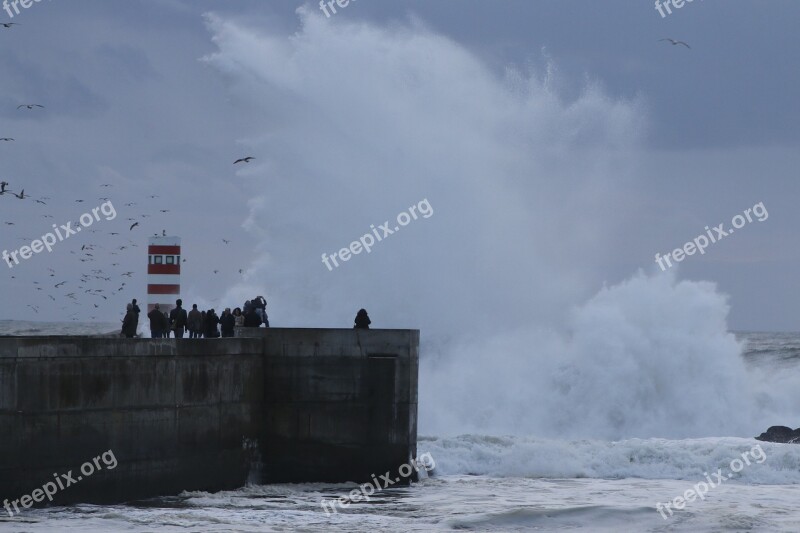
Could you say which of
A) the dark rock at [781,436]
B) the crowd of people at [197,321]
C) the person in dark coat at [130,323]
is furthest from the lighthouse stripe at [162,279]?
the dark rock at [781,436]

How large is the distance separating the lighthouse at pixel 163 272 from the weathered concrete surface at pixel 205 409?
5.08 m

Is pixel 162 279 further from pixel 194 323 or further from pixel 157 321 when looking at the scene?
pixel 157 321

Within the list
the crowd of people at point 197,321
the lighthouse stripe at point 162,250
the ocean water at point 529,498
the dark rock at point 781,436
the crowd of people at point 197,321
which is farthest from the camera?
the dark rock at point 781,436

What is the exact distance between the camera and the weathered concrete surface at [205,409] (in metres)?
13.6

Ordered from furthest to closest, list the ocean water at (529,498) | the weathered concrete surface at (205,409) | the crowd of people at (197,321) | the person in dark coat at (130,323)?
the crowd of people at (197,321)
the person in dark coat at (130,323)
the ocean water at (529,498)
the weathered concrete surface at (205,409)

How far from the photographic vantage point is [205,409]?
51.9ft

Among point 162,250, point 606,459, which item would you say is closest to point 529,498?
point 606,459

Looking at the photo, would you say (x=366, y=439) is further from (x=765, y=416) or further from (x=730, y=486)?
(x=765, y=416)

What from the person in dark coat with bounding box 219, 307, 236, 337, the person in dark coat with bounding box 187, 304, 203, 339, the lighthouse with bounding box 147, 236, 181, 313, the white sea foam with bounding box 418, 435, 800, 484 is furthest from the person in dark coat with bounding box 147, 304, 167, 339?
the white sea foam with bounding box 418, 435, 800, 484

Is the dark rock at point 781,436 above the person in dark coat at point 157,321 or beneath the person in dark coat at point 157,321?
beneath

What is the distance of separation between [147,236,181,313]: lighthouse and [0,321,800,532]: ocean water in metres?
5.41

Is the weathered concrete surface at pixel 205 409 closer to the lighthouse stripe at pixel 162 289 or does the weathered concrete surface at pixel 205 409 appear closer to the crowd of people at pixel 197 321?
the crowd of people at pixel 197 321

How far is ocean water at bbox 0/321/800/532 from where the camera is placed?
13.8 m

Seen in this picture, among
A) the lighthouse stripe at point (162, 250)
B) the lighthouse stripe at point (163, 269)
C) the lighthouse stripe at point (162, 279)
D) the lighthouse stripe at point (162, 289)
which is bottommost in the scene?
the lighthouse stripe at point (162, 289)
